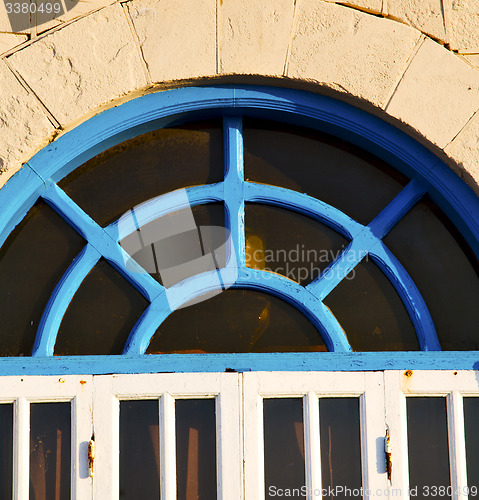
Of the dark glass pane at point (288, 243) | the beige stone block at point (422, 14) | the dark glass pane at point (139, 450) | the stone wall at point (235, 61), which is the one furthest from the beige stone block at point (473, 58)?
the dark glass pane at point (139, 450)

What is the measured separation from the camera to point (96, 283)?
2857mm

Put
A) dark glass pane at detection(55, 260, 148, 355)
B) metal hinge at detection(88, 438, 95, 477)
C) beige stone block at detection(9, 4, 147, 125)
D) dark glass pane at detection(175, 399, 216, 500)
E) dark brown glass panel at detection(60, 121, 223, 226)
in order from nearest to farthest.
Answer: metal hinge at detection(88, 438, 95, 477) → dark glass pane at detection(175, 399, 216, 500) → beige stone block at detection(9, 4, 147, 125) → dark glass pane at detection(55, 260, 148, 355) → dark brown glass panel at detection(60, 121, 223, 226)

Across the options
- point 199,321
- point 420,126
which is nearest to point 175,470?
point 199,321

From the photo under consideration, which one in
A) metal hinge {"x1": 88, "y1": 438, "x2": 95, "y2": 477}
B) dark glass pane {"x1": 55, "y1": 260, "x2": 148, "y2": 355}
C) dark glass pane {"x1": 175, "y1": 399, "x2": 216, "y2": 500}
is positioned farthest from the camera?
dark glass pane {"x1": 55, "y1": 260, "x2": 148, "y2": 355}

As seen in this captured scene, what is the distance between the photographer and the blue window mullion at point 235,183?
9.43 feet

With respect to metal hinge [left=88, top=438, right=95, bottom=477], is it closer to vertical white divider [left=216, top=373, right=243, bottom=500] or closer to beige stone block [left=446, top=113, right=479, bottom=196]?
vertical white divider [left=216, top=373, right=243, bottom=500]

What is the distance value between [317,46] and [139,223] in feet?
3.96

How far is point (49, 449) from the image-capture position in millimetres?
2578

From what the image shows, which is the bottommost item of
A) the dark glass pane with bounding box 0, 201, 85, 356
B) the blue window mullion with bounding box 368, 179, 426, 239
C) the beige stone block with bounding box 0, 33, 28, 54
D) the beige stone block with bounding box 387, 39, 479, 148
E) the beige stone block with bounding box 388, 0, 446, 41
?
the dark glass pane with bounding box 0, 201, 85, 356

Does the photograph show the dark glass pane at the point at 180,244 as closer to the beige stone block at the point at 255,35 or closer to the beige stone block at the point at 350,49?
the beige stone block at the point at 255,35

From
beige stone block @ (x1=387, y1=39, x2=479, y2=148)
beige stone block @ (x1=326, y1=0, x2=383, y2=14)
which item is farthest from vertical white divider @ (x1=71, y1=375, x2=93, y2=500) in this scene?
beige stone block @ (x1=326, y1=0, x2=383, y2=14)

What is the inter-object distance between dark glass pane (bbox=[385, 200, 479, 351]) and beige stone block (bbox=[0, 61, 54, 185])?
1.77 m

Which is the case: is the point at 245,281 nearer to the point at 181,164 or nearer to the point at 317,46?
the point at 181,164

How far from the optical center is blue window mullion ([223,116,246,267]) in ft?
9.43
